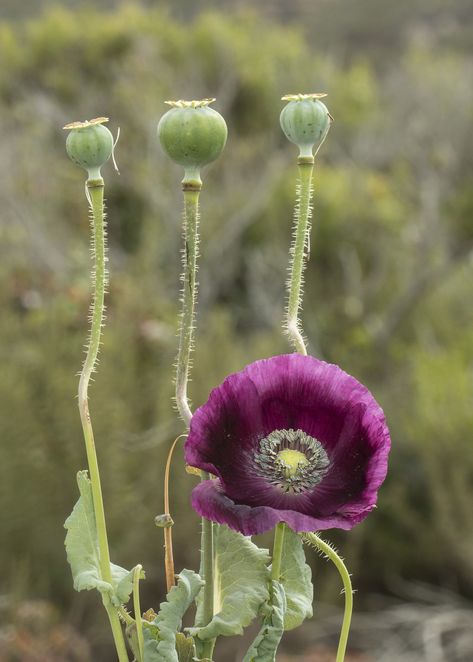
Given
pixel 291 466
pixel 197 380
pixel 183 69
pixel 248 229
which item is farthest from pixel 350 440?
pixel 183 69

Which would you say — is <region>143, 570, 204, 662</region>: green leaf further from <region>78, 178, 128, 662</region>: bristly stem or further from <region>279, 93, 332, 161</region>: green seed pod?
<region>279, 93, 332, 161</region>: green seed pod

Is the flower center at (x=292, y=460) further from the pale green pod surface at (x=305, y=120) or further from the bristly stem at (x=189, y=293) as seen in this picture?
the pale green pod surface at (x=305, y=120)

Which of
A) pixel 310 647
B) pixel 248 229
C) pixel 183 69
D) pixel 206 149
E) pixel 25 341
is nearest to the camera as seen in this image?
pixel 206 149

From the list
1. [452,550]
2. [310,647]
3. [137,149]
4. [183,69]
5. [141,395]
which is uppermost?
[183,69]

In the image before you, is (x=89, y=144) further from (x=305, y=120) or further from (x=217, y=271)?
(x=217, y=271)

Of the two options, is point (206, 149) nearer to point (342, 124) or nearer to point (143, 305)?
point (143, 305)

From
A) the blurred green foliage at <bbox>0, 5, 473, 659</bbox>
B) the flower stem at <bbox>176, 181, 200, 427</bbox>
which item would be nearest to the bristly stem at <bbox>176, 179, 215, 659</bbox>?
the flower stem at <bbox>176, 181, 200, 427</bbox>

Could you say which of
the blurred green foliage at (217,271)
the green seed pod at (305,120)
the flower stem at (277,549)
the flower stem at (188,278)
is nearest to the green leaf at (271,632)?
the flower stem at (277,549)
